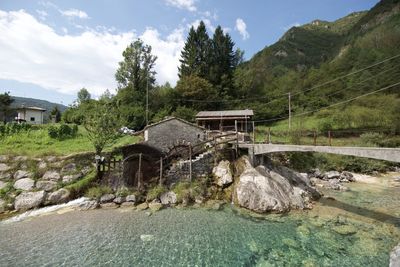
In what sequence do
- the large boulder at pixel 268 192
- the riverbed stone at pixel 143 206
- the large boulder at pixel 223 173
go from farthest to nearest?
the large boulder at pixel 223 173, the riverbed stone at pixel 143 206, the large boulder at pixel 268 192

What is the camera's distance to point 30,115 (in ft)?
124

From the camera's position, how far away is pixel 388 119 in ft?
119

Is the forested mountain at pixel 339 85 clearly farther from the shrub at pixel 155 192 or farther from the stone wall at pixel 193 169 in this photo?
the shrub at pixel 155 192

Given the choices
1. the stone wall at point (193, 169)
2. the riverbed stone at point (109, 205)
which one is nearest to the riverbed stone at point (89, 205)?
the riverbed stone at point (109, 205)

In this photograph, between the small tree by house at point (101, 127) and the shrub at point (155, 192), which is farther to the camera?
the small tree by house at point (101, 127)

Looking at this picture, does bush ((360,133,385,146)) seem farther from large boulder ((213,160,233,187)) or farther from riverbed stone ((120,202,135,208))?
riverbed stone ((120,202,135,208))

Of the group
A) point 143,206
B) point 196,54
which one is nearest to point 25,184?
point 143,206

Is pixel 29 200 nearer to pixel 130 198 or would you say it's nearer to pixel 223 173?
pixel 130 198

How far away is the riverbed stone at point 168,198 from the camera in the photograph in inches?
622

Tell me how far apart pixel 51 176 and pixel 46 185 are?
2.77 ft

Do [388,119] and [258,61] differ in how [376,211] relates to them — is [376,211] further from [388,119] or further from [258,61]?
[258,61]

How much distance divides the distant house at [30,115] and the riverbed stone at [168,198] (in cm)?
3198

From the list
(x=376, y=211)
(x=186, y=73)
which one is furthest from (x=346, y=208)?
(x=186, y=73)

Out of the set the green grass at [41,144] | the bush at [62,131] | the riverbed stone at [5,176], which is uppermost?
the bush at [62,131]
